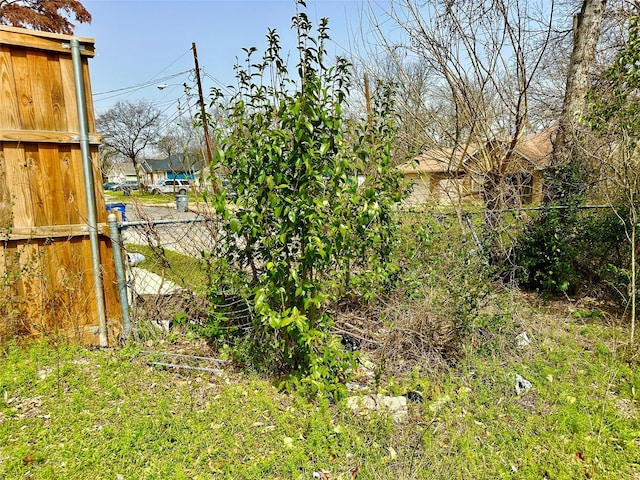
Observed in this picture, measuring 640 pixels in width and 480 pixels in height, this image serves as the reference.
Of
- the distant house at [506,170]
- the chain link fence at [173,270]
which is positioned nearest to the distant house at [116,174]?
→ the chain link fence at [173,270]

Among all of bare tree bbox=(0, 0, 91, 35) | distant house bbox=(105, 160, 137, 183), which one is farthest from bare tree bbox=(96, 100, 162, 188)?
distant house bbox=(105, 160, 137, 183)

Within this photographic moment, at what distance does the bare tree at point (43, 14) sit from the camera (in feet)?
45.8

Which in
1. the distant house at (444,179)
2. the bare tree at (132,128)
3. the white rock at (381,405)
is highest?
the bare tree at (132,128)

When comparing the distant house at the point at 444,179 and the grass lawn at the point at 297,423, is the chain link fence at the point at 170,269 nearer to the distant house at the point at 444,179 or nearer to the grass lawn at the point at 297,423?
the grass lawn at the point at 297,423

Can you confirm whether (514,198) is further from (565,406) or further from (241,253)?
(241,253)

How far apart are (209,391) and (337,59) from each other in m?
2.44

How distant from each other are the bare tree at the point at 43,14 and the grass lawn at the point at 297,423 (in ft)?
55.6

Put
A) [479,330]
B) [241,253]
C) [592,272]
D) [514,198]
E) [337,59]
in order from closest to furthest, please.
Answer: [337,59], [241,253], [479,330], [592,272], [514,198]

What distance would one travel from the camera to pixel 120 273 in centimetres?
317

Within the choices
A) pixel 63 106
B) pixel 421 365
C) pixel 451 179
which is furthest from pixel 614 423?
pixel 63 106

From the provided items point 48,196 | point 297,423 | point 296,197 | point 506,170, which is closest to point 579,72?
point 506,170

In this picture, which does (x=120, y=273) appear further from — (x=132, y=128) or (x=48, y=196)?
(x=132, y=128)

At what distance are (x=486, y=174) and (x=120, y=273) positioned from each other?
4748 millimetres

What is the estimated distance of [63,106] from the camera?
2.93m
